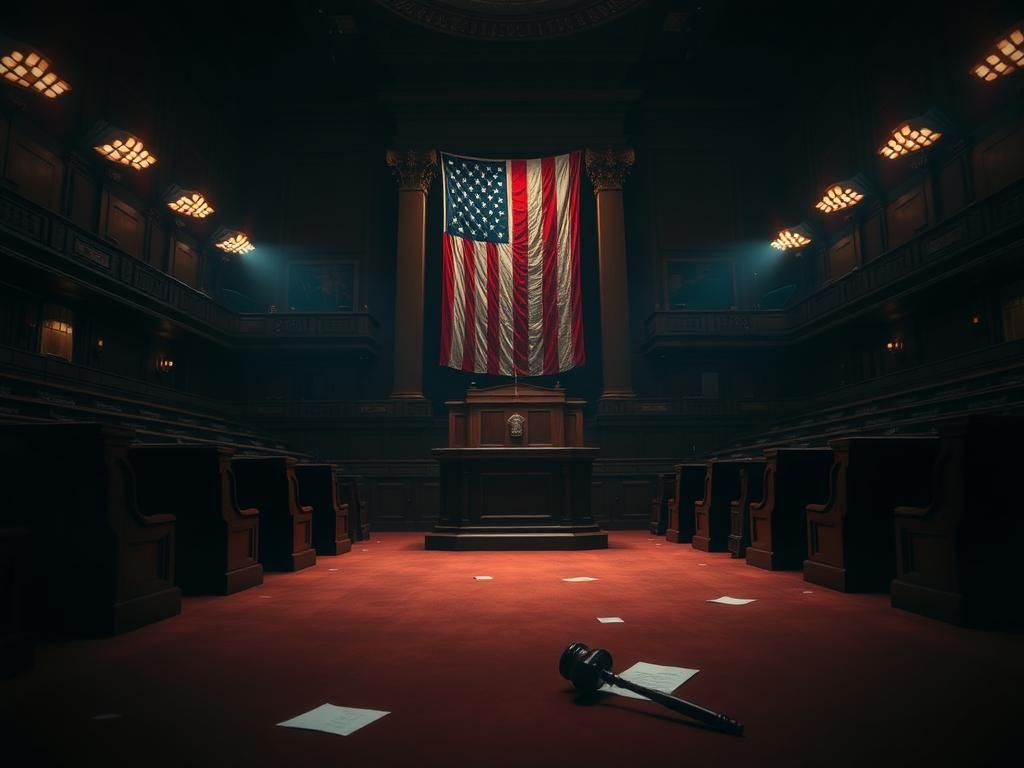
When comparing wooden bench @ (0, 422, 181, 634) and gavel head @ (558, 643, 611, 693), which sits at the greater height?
wooden bench @ (0, 422, 181, 634)

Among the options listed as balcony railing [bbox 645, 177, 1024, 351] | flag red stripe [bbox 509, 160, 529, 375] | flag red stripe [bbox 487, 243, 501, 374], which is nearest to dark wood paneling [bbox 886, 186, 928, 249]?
balcony railing [bbox 645, 177, 1024, 351]

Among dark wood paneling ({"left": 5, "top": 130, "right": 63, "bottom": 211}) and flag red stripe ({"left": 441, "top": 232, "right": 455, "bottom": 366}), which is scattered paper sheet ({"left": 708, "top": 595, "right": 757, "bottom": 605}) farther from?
dark wood paneling ({"left": 5, "top": 130, "right": 63, "bottom": 211})

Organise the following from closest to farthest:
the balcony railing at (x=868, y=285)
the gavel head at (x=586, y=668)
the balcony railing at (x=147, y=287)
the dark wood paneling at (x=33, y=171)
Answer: the gavel head at (x=586, y=668)
the balcony railing at (x=147, y=287)
the balcony railing at (x=868, y=285)
the dark wood paneling at (x=33, y=171)

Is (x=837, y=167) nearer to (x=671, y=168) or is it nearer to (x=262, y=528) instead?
(x=671, y=168)

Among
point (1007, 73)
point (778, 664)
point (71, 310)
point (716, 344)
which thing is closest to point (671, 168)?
point (716, 344)

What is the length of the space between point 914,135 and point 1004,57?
2226mm

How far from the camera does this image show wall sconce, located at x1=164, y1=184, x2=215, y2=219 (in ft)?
52.5

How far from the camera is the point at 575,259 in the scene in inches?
672

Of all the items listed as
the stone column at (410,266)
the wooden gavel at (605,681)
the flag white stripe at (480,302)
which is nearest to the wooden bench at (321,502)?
the wooden gavel at (605,681)

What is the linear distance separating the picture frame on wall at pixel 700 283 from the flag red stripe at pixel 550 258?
4.32 metres

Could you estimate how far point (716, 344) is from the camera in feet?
58.3

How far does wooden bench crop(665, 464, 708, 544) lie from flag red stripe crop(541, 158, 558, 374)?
23.6 feet

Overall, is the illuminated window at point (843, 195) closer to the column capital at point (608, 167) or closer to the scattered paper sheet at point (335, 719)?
the column capital at point (608, 167)

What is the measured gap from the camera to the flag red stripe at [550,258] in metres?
16.8
